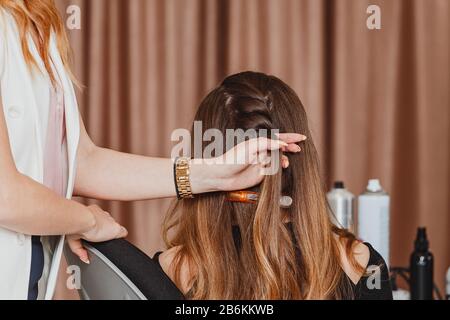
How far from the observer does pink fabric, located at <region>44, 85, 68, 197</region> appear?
2.69 feet

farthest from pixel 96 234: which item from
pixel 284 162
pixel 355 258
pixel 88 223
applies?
pixel 355 258

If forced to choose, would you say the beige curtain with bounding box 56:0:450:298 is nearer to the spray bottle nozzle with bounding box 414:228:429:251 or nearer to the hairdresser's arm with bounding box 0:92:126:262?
the spray bottle nozzle with bounding box 414:228:429:251

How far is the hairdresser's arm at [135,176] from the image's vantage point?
0.97 meters

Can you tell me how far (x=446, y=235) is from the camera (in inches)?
80.5

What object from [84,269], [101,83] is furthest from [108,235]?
[101,83]

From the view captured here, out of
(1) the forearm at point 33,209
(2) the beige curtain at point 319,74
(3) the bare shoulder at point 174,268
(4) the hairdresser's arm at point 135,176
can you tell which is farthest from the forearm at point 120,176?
(2) the beige curtain at point 319,74

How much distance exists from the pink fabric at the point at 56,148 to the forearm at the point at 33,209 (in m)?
0.08

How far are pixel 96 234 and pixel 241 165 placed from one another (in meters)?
0.22

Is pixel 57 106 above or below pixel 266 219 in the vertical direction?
above

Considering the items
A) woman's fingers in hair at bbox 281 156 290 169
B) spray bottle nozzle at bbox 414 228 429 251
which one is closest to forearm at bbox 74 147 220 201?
woman's fingers in hair at bbox 281 156 290 169

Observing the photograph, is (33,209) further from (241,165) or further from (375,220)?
(375,220)

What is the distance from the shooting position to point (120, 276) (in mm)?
784

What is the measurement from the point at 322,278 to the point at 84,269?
1.15ft
